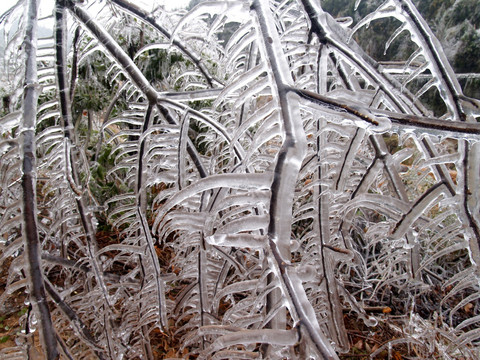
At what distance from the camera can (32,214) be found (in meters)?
Answer: 0.39

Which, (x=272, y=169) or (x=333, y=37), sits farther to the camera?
(x=333, y=37)

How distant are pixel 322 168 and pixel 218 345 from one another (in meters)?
0.41

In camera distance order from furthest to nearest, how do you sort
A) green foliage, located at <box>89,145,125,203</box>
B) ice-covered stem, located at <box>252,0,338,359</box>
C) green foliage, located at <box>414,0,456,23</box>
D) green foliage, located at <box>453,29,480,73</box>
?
green foliage, located at <box>414,0,456,23</box> → green foliage, located at <box>453,29,480,73</box> → green foliage, located at <box>89,145,125,203</box> → ice-covered stem, located at <box>252,0,338,359</box>

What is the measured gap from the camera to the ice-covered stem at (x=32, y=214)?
375 millimetres

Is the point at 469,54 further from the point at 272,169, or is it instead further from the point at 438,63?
the point at 272,169

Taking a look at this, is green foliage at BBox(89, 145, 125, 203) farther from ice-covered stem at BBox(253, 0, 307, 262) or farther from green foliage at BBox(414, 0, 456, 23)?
green foliage at BBox(414, 0, 456, 23)

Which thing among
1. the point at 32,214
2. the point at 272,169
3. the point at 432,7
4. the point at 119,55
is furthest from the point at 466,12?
the point at 32,214

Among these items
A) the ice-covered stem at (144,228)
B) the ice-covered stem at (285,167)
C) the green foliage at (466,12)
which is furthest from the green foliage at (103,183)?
the green foliage at (466,12)

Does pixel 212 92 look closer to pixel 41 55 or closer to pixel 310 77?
pixel 310 77

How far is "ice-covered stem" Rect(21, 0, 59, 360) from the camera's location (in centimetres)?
38

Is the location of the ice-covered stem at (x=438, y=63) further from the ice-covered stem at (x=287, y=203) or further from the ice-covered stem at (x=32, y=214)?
the ice-covered stem at (x=32, y=214)

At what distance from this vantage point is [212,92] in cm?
64

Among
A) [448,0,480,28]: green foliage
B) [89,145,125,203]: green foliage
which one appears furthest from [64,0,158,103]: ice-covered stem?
[448,0,480,28]: green foliage

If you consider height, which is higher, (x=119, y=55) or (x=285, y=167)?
(x=119, y=55)
